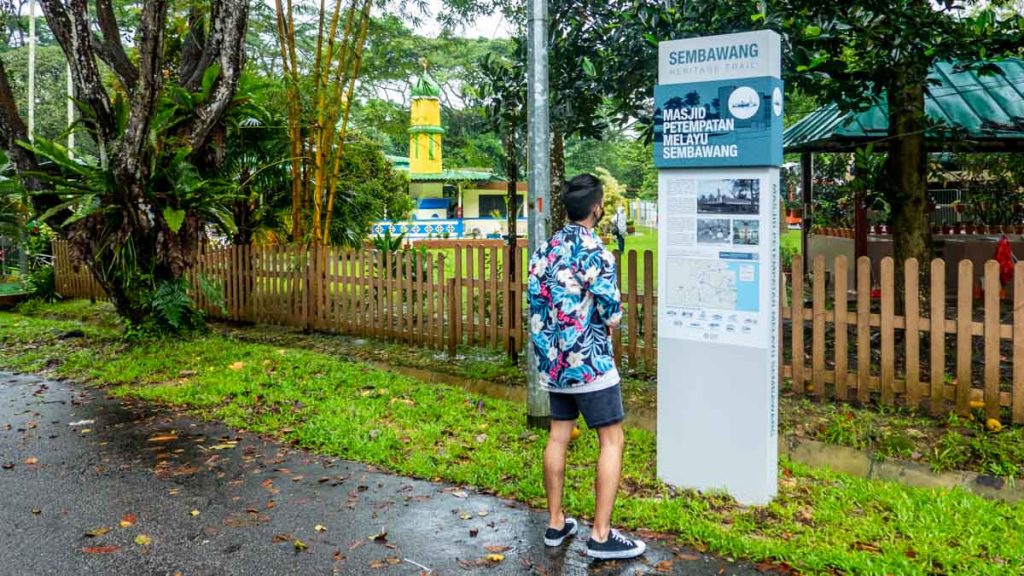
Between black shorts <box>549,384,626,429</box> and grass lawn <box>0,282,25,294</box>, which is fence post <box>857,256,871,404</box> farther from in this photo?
grass lawn <box>0,282,25,294</box>

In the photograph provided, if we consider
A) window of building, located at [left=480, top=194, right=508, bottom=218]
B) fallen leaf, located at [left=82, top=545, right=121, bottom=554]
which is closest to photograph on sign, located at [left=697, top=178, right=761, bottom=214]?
fallen leaf, located at [left=82, top=545, right=121, bottom=554]

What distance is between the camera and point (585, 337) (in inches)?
156

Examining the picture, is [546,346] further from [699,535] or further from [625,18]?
[625,18]

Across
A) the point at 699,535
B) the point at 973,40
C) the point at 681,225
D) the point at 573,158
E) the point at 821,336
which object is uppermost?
the point at 573,158

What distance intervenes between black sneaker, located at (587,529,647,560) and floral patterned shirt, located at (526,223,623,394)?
0.75m

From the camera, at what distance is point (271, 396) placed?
736 centimetres

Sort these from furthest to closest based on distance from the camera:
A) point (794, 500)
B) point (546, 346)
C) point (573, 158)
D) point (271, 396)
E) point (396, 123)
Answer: point (573, 158) < point (396, 123) < point (271, 396) < point (794, 500) < point (546, 346)

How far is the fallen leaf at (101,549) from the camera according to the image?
4.17m

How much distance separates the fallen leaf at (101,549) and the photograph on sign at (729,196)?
363 centimetres

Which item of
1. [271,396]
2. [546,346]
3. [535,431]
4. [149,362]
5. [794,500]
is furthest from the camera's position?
[149,362]

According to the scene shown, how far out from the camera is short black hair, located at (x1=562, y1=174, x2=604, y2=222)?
403 cm

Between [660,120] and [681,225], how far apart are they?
64 centimetres

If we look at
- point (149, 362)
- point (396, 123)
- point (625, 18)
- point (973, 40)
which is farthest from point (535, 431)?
point (396, 123)

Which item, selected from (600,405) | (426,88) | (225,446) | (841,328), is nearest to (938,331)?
(841,328)
